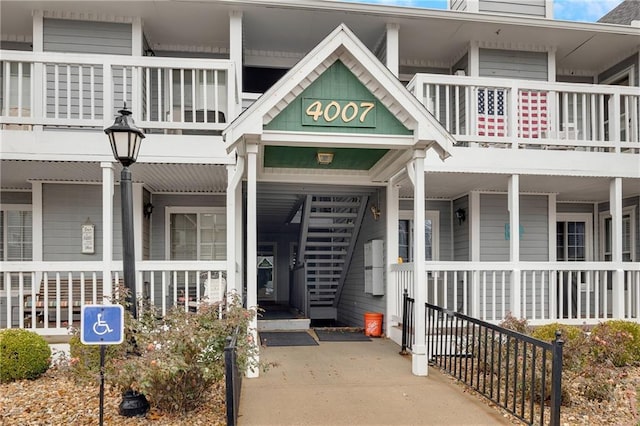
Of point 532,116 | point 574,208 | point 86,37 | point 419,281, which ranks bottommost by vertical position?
point 419,281

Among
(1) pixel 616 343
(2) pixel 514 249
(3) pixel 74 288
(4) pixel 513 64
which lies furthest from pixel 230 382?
(4) pixel 513 64

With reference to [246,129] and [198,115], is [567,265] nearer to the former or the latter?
[246,129]

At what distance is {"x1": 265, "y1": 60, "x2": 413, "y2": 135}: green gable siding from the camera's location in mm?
5945

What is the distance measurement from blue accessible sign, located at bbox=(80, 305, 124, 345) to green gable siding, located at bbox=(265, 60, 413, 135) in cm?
283

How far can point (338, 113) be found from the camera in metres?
6.00

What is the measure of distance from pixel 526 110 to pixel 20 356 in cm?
838

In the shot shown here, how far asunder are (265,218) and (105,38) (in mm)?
6014

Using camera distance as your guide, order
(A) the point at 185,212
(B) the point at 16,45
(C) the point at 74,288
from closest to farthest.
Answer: (C) the point at 74,288, (B) the point at 16,45, (A) the point at 185,212

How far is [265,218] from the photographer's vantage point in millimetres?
13234

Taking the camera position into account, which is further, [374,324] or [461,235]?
[461,235]

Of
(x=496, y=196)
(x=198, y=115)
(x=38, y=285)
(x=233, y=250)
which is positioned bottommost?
(x=38, y=285)

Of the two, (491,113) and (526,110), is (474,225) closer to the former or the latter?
(491,113)

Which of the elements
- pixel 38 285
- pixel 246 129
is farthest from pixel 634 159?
pixel 38 285

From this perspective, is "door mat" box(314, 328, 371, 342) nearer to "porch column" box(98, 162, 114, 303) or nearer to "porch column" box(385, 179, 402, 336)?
"porch column" box(385, 179, 402, 336)
